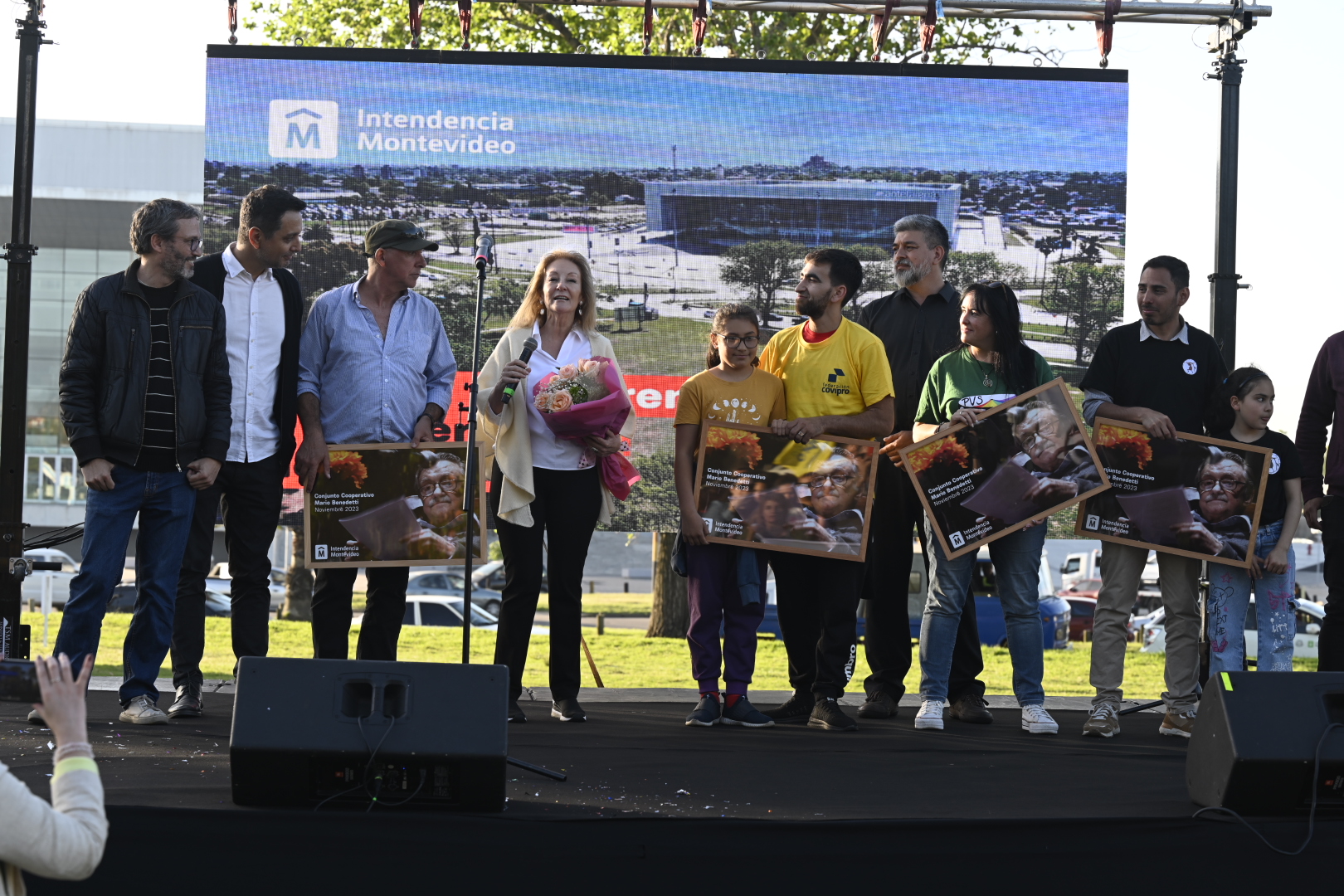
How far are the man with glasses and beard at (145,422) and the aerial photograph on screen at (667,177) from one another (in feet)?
10.2

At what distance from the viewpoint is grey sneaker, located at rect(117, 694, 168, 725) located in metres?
4.28

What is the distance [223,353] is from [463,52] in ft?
11.4

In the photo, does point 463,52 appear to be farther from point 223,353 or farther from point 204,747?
point 204,747

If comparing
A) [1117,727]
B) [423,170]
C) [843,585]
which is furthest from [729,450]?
[423,170]

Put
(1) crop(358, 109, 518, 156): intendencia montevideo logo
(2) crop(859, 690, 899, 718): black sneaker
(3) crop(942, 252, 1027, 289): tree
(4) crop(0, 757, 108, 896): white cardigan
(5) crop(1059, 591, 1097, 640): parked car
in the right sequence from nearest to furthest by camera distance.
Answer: (4) crop(0, 757, 108, 896): white cardigan → (2) crop(859, 690, 899, 718): black sneaker → (1) crop(358, 109, 518, 156): intendencia montevideo logo → (3) crop(942, 252, 1027, 289): tree → (5) crop(1059, 591, 1097, 640): parked car

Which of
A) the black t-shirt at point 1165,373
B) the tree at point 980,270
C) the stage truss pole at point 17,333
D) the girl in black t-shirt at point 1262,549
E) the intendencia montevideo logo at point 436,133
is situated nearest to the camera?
the girl in black t-shirt at point 1262,549

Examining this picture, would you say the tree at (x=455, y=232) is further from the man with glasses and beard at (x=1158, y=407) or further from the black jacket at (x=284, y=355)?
the man with glasses and beard at (x=1158, y=407)

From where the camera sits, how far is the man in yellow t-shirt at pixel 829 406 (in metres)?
4.77

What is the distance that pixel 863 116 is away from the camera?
7.49 metres

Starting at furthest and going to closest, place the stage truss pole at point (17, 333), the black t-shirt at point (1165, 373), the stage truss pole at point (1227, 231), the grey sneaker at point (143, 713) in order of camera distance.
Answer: the stage truss pole at point (1227, 231)
the stage truss pole at point (17, 333)
the black t-shirt at point (1165, 373)
the grey sneaker at point (143, 713)

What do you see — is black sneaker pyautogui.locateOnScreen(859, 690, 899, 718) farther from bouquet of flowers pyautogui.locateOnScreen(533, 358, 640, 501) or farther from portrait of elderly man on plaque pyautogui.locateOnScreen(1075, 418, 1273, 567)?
bouquet of flowers pyautogui.locateOnScreen(533, 358, 640, 501)

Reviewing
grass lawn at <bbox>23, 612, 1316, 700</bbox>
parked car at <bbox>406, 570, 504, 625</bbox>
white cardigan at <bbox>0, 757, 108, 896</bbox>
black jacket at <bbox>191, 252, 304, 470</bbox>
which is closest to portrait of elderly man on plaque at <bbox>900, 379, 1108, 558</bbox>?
black jacket at <bbox>191, 252, 304, 470</bbox>

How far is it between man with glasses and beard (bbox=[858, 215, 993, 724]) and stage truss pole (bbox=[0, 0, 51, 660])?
3.69 metres

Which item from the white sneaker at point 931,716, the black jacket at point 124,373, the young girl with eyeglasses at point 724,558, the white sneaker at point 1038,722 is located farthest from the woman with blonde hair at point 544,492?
the white sneaker at point 1038,722
